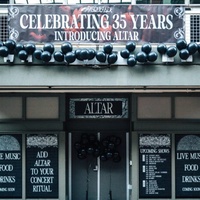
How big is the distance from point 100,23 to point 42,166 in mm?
4431

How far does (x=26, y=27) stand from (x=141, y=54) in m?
2.91

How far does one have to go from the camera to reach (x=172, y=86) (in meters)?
12.4

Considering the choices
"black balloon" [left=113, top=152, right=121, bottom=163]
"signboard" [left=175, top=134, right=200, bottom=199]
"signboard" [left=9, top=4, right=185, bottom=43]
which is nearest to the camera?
"signboard" [left=9, top=4, right=185, bottom=43]

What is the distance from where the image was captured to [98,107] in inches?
582

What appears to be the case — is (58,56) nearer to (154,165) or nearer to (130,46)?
(130,46)

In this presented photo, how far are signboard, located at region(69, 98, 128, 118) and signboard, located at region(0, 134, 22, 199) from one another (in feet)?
5.78

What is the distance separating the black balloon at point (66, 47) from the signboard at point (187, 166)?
4.24m

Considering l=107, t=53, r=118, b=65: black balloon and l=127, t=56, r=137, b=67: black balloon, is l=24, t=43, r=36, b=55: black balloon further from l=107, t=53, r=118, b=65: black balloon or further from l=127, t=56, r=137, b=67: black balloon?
l=127, t=56, r=137, b=67: black balloon

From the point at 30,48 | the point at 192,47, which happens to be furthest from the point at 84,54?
the point at 192,47

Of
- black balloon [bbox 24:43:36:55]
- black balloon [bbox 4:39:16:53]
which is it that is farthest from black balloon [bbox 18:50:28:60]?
black balloon [bbox 4:39:16:53]

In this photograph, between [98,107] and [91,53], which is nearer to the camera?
[91,53]

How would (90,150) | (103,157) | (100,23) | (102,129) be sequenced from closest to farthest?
(100,23) < (90,150) < (103,157) < (102,129)

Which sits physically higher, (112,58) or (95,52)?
(95,52)

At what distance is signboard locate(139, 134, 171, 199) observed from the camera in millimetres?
14320
